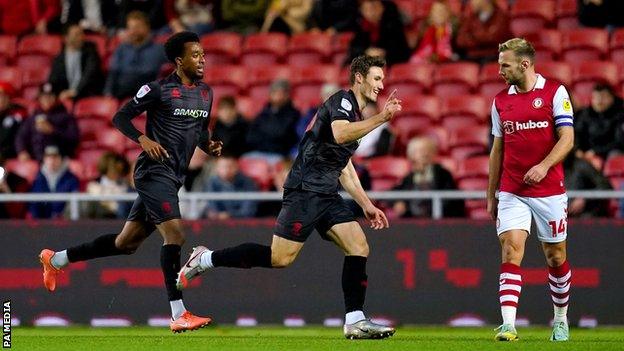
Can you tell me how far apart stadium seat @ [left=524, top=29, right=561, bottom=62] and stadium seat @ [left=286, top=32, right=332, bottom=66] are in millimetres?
2654

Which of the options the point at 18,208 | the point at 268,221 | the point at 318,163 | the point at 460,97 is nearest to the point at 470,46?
the point at 460,97

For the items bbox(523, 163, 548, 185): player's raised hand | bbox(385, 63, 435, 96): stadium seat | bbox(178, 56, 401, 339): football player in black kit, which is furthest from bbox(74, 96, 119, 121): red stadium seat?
bbox(523, 163, 548, 185): player's raised hand

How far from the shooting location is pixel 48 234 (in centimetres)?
1453

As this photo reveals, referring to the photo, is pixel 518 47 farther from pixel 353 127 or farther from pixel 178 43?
pixel 178 43

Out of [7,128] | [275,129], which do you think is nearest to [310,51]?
[275,129]

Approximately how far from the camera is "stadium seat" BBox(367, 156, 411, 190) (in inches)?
635

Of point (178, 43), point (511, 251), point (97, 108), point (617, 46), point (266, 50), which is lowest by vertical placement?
point (511, 251)

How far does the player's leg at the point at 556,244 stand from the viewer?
10.7m

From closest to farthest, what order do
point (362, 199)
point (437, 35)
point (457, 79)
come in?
point (362, 199)
point (457, 79)
point (437, 35)

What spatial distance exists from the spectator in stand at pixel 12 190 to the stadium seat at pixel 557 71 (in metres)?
6.13

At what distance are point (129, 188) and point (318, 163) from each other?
203 inches

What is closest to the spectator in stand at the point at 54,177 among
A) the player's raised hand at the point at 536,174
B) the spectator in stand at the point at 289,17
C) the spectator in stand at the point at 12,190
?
the spectator in stand at the point at 12,190

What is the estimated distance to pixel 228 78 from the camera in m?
18.6

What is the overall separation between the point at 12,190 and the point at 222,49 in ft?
13.8
